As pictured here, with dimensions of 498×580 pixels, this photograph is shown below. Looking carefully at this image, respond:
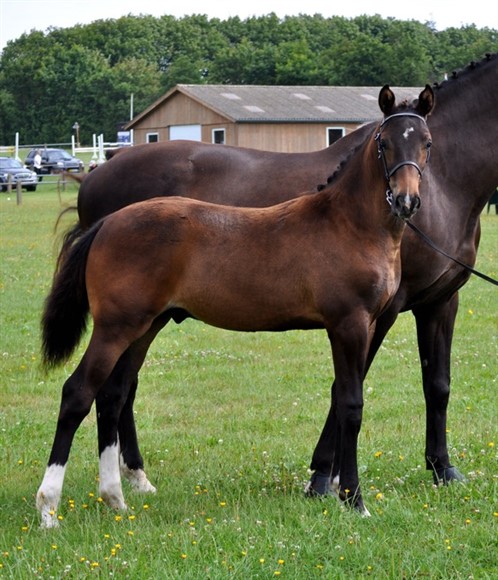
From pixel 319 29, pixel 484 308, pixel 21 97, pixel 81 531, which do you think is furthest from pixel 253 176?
pixel 319 29

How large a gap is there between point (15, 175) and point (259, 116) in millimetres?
12256

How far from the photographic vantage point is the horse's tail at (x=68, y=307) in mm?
5622

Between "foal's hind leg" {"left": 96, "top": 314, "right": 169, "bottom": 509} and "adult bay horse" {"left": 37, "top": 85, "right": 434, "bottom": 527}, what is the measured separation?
2 centimetres

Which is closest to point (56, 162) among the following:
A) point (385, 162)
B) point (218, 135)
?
point (218, 135)

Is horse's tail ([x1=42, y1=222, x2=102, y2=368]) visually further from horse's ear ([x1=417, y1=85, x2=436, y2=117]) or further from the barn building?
the barn building

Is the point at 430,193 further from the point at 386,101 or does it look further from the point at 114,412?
the point at 114,412

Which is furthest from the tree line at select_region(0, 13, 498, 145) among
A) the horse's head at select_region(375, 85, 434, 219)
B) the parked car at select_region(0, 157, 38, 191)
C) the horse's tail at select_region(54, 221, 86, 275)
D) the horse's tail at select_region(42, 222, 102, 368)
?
the horse's tail at select_region(42, 222, 102, 368)

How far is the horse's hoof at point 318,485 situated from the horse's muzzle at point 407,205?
1774 mm

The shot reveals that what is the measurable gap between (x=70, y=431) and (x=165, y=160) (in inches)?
100

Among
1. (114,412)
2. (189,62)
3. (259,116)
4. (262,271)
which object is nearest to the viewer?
(262,271)

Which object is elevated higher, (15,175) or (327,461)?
(327,461)

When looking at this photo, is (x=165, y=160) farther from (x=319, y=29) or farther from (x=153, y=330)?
(x=319, y=29)

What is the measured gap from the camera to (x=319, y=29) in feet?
284

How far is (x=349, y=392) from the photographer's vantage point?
538 cm
